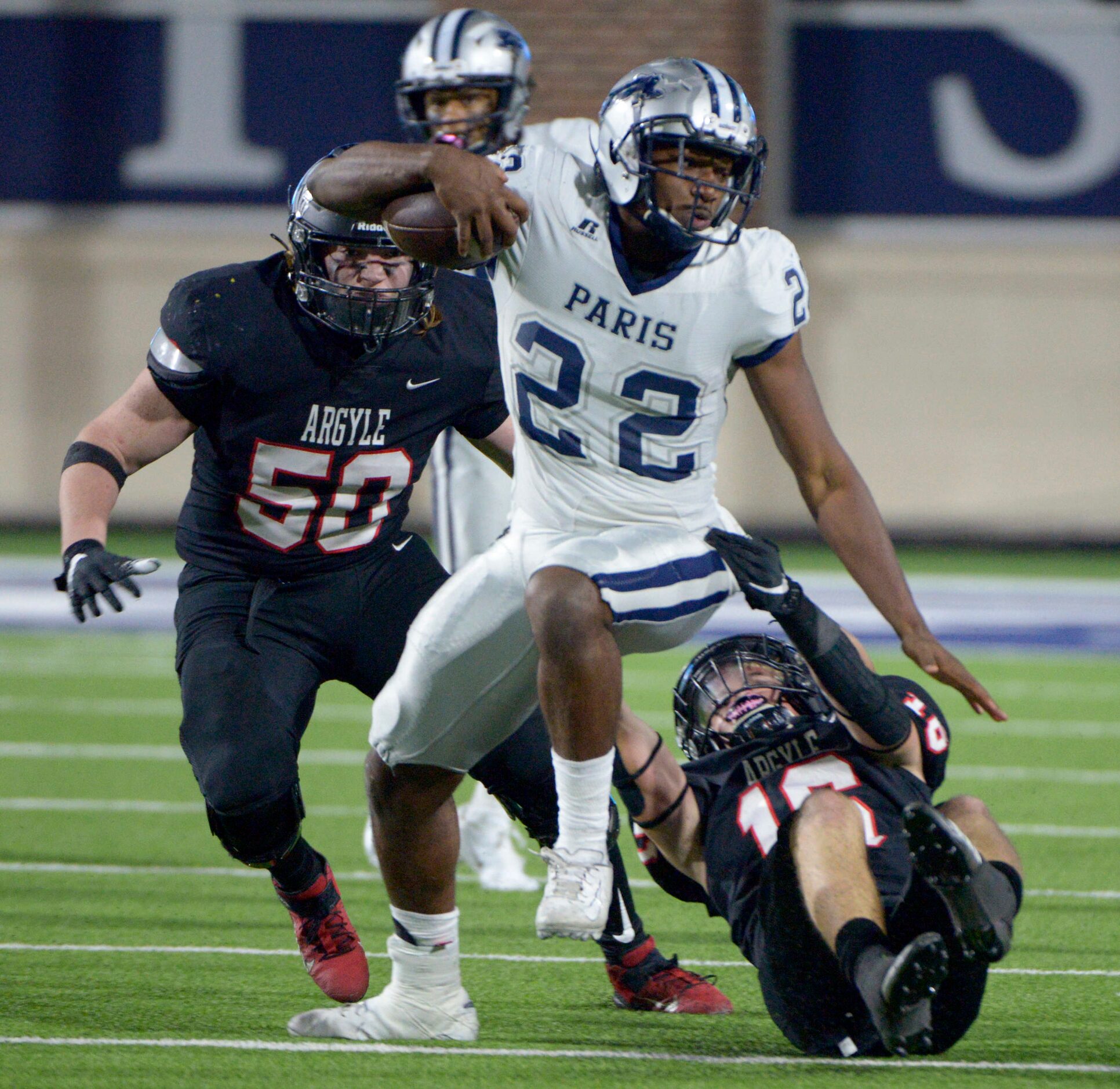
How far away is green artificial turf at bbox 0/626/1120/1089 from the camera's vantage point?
2951 millimetres

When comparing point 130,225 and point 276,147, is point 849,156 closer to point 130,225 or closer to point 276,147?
point 276,147

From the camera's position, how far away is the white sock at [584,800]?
2.96 meters

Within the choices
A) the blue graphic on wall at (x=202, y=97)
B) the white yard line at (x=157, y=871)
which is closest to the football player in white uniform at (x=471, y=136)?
the white yard line at (x=157, y=871)

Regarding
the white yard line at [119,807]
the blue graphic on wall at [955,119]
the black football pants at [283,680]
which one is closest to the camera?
the black football pants at [283,680]

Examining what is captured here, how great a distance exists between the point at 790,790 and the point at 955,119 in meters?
9.99

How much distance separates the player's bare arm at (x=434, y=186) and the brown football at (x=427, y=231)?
0.06 ft

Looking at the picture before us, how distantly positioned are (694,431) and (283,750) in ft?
3.17

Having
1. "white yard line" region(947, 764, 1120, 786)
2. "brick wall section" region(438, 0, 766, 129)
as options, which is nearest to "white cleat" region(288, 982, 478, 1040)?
"white yard line" region(947, 764, 1120, 786)

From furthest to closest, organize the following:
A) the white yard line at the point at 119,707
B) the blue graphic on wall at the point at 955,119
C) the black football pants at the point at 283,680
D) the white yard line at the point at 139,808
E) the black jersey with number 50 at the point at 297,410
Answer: the blue graphic on wall at the point at 955,119
the white yard line at the point at 119,707
the white yard line at the point at 139,808
the black jersey with number 50 at the point at 297,410
the black football pants at the point at 283,680

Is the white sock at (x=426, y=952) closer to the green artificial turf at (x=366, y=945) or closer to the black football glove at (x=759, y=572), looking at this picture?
the green artificial turf at (x=366, y=945)

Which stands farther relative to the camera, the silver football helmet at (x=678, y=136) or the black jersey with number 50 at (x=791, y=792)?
the black jersey with number 50 at (x=791, y=792)

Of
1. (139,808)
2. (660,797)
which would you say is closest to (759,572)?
(660,797)

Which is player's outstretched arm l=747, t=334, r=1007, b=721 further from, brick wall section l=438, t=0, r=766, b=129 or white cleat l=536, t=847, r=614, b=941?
brick wall section l=438, t=0, r=766, b=129

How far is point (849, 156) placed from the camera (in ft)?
41.2
